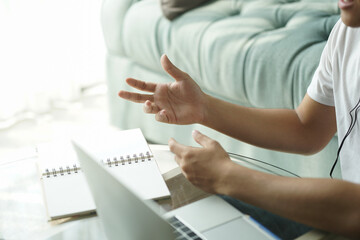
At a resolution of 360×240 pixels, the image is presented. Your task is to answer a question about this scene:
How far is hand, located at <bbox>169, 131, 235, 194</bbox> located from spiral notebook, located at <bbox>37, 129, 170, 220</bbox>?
43 millimetres

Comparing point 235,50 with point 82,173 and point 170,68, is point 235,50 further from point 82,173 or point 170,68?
point 82,173

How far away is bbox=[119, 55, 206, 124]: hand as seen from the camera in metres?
0.88

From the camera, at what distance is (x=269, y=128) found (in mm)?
918

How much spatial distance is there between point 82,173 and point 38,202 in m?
0.08

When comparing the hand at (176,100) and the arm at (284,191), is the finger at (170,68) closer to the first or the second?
the hand at (176,100)

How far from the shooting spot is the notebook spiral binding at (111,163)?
2.53 feet

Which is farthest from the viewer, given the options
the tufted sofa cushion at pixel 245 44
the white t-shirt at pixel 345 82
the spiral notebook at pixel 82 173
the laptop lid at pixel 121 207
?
the tufted sofa cushion at pixel 245 44

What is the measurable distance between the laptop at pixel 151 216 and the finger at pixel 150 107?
244mm

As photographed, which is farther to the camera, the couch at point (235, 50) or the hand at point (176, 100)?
the couch at point (235, 50)

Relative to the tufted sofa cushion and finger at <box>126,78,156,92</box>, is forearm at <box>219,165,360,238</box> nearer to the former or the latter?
finger at <box>126,78,156,92</box>

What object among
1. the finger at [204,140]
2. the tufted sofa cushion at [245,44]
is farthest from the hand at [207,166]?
the tufted sofa cushion at [245,44]

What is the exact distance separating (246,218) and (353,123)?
0.93 ft

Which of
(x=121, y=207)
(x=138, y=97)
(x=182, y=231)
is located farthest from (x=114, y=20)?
(x=121, y=207)

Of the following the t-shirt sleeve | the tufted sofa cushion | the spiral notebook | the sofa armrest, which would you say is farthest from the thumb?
the sofa armrest
